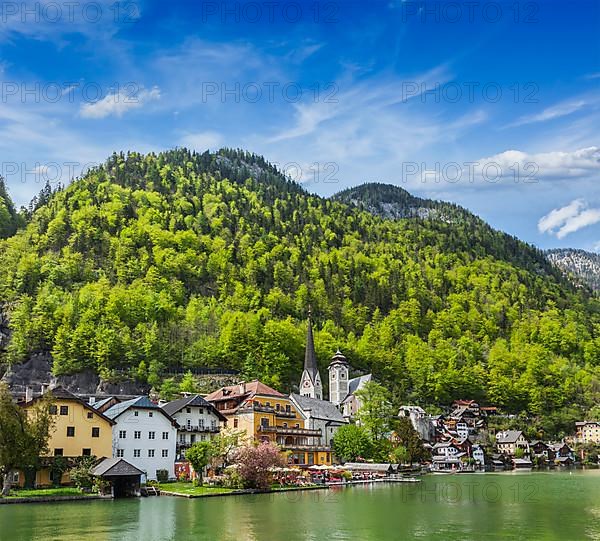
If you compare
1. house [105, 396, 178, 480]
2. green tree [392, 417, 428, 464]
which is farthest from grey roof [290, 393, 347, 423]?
house [105, 396, 178, 480]

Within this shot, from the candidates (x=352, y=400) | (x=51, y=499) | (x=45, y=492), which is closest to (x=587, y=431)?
(x=352, y=400)

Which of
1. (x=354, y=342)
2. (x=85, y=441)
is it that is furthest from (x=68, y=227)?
(x=85, y=441)

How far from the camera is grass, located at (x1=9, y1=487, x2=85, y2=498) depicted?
46.8m

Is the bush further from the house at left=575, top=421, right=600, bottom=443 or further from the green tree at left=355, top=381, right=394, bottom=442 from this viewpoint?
the house at left=575, top=421, right=600, bottom=443

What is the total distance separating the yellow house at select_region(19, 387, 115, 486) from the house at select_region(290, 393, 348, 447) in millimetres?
35536

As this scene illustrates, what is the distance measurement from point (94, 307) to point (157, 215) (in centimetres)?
5880

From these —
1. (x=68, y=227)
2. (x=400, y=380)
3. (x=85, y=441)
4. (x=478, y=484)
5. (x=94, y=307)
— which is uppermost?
(x=68, y=227)

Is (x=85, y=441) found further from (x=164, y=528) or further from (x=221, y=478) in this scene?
(x=164, y=528)

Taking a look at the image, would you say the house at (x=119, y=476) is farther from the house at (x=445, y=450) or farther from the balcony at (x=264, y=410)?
the house at (x=445, y=450)

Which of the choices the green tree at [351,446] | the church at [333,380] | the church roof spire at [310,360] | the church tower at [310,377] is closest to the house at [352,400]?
the church at [333,380]

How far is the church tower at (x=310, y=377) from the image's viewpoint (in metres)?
126

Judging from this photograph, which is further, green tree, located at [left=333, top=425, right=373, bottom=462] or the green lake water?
green tree, located at [left=333, top=425, right=373, bottom=462]

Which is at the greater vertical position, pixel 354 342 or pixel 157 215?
pixel 157 215

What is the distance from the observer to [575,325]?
19075cm
